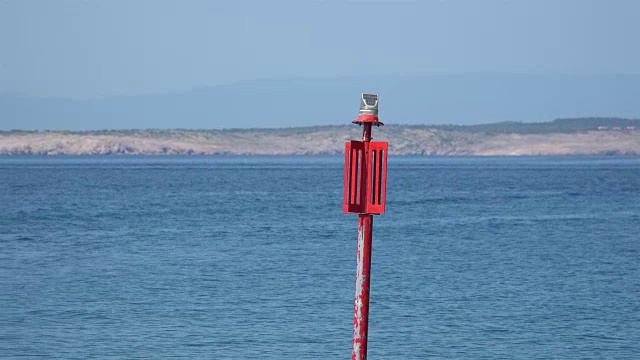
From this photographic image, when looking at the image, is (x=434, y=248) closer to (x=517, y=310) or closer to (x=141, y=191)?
(x=517, y=310)

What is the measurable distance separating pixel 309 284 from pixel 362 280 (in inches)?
824

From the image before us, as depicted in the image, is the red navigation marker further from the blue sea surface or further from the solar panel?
the blue sea surface

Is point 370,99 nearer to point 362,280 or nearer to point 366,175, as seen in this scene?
point 366,175

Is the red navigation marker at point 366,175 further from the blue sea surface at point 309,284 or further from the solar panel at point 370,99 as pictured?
the blue sea surface at point 309,284

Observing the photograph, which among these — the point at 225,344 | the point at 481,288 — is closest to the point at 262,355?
the point at 225,344

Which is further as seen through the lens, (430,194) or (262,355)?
(430,194)

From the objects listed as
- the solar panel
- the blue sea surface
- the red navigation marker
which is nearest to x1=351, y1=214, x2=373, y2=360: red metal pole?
the red navigation marker

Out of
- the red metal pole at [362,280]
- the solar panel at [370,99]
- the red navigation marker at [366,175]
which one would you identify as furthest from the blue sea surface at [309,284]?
the solar panel at [370,99]

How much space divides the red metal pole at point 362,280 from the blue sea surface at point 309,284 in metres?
9.61

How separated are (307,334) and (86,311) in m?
6.11

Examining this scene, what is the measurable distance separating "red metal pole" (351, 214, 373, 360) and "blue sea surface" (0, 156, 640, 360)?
9614 mm

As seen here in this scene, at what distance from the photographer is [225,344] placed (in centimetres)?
2541

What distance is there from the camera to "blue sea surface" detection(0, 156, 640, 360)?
1014 inches

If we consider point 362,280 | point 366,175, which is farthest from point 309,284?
point 366,175
